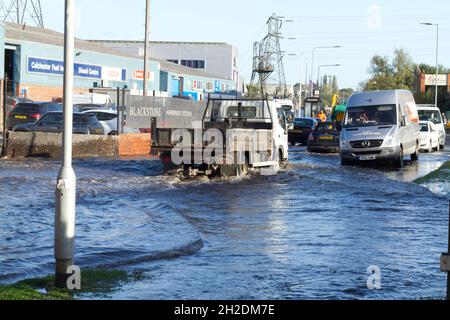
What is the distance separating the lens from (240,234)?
13734 mm

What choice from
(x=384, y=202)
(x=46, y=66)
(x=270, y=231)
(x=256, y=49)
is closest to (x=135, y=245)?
(x=270, y=231)

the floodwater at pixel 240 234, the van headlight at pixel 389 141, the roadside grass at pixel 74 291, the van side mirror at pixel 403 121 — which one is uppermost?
the van side mirror at pixel 403 121

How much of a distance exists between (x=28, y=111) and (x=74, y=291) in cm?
2788

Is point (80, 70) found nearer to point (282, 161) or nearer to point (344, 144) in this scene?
point (344, 144)

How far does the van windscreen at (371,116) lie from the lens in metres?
29.8

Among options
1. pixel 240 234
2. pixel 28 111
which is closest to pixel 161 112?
pixel 28 111

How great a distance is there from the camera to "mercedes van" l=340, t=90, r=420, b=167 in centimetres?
2912

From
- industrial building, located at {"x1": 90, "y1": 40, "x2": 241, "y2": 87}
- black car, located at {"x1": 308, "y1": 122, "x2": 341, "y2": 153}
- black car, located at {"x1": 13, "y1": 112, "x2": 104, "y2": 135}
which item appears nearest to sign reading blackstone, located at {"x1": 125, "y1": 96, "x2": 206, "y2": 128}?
black car, located at {"x1": 13, "y1": 112, "x2": 104, "y2": 135}

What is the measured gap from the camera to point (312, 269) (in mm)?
10648

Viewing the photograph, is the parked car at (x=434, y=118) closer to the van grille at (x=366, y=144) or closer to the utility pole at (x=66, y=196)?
the van grille at (x=366, y=144)

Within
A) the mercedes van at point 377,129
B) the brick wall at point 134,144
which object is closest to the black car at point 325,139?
the mercedes van at point 377,129

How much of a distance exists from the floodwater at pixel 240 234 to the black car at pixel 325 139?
13635mm

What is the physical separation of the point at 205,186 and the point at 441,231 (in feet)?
27.2
